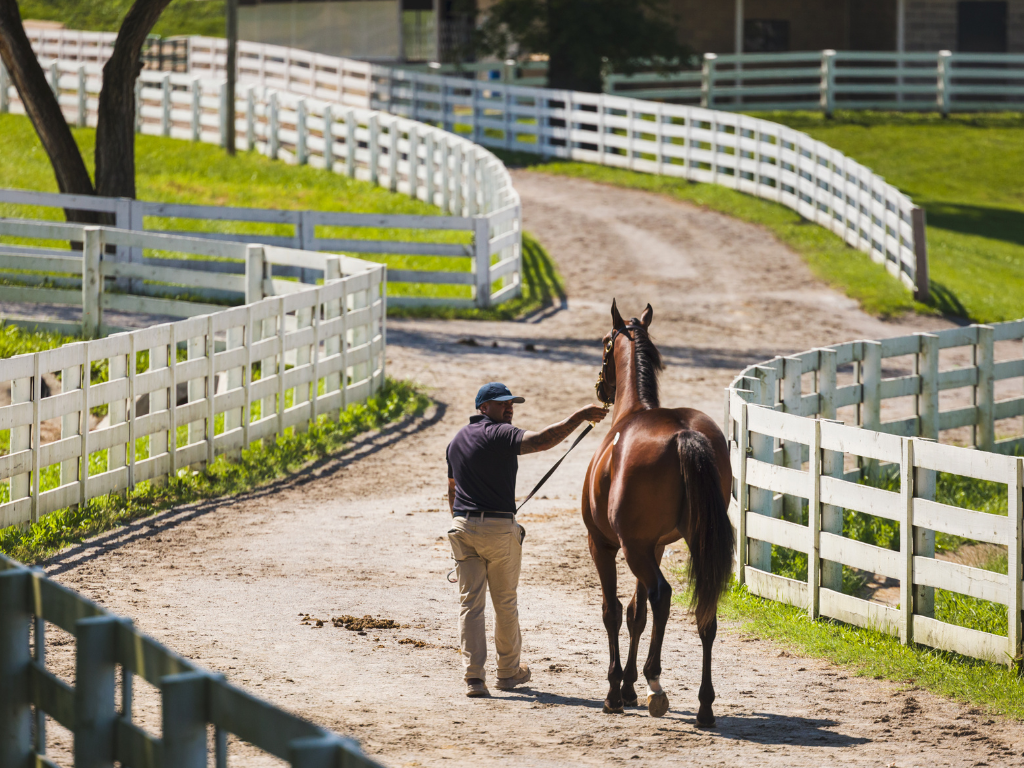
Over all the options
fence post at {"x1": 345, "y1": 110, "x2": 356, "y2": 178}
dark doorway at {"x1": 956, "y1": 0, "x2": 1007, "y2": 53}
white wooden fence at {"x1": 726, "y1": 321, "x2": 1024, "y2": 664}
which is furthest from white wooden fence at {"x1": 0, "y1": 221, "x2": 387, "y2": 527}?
dark doorway at {"x1": 956, "y1": 0, "x2": 1007, "y2": 53}

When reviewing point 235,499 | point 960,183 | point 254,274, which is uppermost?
point 960,183

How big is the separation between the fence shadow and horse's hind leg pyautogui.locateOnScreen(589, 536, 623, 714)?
157 inches

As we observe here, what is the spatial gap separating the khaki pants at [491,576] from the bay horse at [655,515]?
0.47 meters

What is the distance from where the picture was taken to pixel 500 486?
6980mm

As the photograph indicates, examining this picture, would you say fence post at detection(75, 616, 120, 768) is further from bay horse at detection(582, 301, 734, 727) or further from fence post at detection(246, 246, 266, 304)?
fence post at detection(246, 246, 266, 304)

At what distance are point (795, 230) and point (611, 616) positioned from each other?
66.2ft

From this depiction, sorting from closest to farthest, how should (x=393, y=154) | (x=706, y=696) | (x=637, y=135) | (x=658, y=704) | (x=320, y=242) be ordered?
(x=706, y=696) < (x=658, y=704) < (x=320, y=242) < (x=393, y=154) < (x=637, y=135)

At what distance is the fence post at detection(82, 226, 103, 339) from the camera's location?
16.7 meters

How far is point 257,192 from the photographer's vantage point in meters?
27.7

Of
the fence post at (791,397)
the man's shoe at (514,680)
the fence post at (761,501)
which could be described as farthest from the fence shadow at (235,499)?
the fence post at (761,501)

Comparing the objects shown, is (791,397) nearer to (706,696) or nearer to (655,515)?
(655,515)

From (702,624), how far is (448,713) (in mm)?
1336

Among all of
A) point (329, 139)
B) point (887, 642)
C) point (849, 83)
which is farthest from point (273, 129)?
point (887, 642)

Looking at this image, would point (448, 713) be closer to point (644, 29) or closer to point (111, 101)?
point (111, 101)
